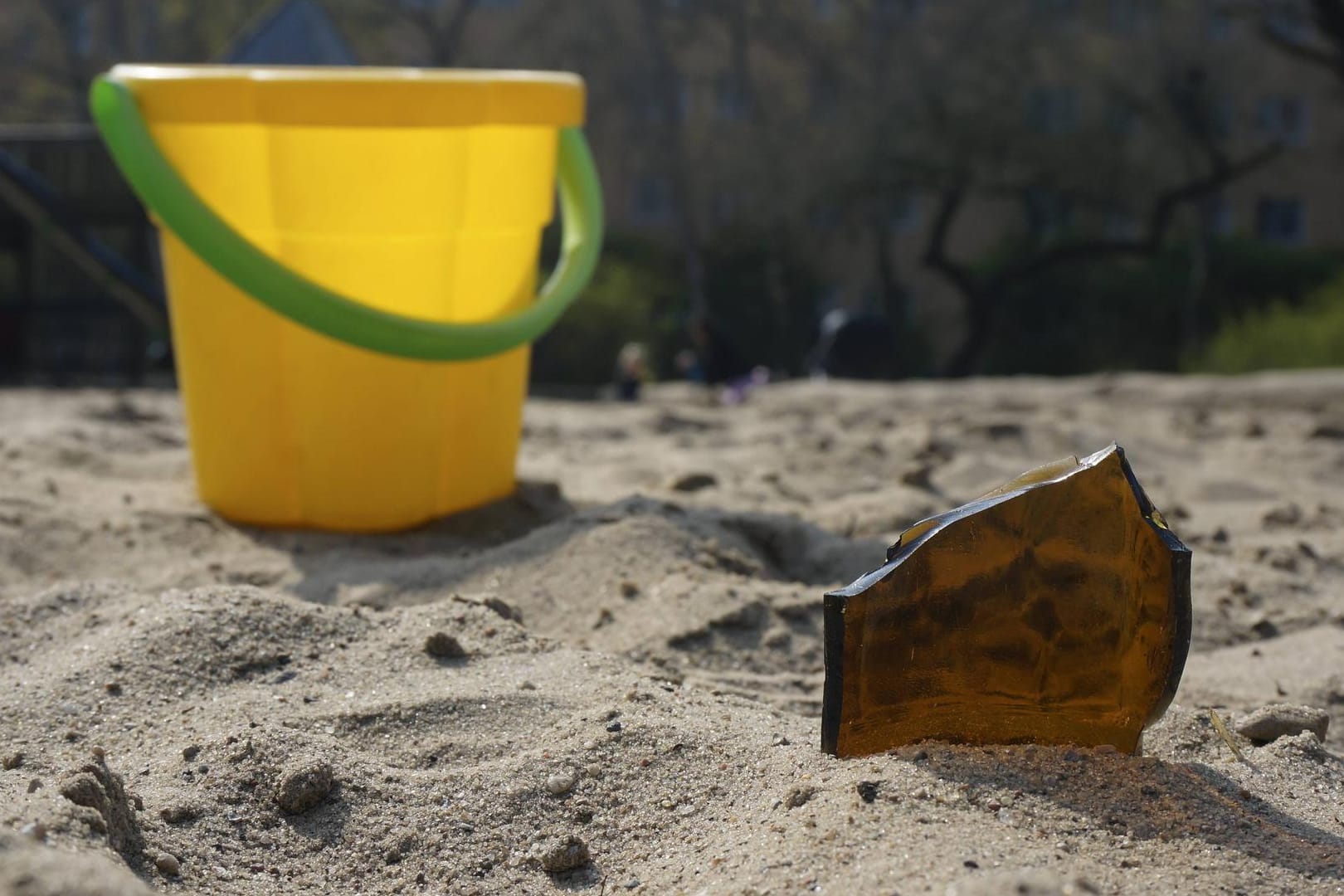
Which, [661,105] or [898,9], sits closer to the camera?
[661,105]

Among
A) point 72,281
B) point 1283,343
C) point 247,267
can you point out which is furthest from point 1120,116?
point 247,267

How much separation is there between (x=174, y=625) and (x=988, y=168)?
14.5m

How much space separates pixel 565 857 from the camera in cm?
122

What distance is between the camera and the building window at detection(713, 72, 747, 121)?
17812 millimetres

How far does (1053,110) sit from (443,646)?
1920 centimetres

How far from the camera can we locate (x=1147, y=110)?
51.4ft

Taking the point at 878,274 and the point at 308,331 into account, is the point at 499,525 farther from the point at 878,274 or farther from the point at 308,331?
the point at 878,274

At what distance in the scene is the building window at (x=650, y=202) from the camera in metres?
20.5

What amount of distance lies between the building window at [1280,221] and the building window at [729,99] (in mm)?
7533

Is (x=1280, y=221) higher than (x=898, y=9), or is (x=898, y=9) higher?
(x=898, y=9)

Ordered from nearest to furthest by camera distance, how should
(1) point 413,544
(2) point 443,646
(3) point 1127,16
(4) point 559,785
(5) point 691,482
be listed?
(4) point 559,785 → (2) point 443,646 → (1) point 413,544 → (5) point 691,482 → (3) point 1127,16

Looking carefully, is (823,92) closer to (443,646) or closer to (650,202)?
(650,202)

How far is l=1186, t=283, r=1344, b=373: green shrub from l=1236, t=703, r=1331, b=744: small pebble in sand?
327 inches

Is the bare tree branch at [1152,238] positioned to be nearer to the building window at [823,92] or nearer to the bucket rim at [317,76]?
the building window at [823,92]
